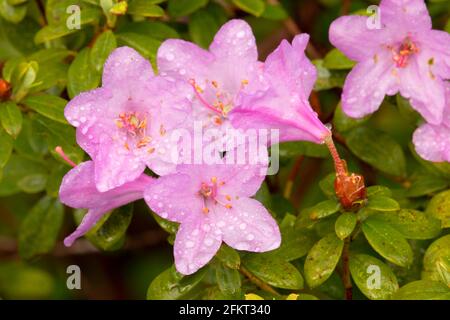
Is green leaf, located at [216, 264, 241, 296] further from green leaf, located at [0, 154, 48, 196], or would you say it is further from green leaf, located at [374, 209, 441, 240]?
green leaf, located at [0, 154, 48, 196]

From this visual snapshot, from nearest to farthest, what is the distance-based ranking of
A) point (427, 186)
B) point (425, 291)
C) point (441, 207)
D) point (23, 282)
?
1. point (425, 291)
2. point (441, 207)
3. point (427, 186)
4. point (23, 282)


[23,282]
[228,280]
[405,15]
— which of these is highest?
[405,15]

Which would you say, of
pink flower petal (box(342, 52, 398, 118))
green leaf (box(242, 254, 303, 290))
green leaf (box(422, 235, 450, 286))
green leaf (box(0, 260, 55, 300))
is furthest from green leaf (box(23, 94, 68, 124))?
green leaf (box(0, 260, 55, 300))

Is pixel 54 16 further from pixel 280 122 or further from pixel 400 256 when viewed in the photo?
pixel 400 256

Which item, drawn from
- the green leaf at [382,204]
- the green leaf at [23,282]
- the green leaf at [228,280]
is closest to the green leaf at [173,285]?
the green leaf at [228,280]

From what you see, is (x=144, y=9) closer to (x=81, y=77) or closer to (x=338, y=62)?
(x=81, y=77)

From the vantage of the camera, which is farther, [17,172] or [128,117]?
[17,172]

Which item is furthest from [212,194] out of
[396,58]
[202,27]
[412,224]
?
[202,27]
